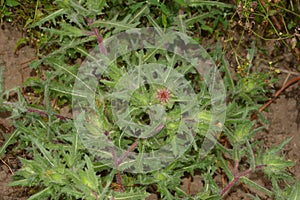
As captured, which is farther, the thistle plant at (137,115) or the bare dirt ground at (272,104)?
the bare dirt ground at (272,104)

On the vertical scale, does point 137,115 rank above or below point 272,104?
above

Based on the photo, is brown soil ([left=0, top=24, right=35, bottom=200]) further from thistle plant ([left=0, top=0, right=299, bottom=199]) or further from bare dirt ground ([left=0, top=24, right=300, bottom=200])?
thistle plant ([left=0, top=0, right=299, bottom=199])

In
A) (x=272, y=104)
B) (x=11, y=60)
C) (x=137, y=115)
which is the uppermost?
(x=11, y=60)

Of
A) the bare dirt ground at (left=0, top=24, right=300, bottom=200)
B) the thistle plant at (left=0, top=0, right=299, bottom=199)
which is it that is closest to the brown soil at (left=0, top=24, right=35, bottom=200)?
the bare dirt ground at (left=0, top=24, right=300, bottom=200)

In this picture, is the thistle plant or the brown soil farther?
the brown soil

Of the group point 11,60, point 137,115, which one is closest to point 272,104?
point 137,115

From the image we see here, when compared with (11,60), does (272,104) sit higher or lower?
lower

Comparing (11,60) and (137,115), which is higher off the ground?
(11,60)

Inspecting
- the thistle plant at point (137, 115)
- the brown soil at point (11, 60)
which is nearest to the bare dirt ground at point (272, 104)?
the brown soil at point (11, 60)

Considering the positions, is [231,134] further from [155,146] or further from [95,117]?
[95,117]

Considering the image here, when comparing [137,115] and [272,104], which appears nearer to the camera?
[137,115]

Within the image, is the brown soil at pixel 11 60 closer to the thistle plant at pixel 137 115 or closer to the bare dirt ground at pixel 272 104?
the bare dirt ground at pixel 272 104

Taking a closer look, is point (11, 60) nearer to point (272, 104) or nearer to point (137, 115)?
point (137, 115)
